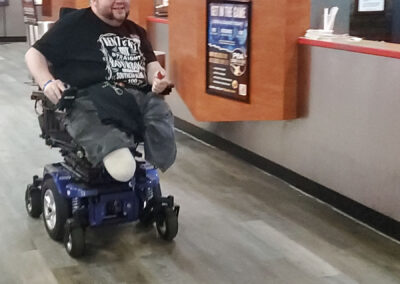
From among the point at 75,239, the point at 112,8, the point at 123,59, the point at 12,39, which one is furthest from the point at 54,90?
the point at 12,39

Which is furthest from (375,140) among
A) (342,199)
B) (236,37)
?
(236,37)

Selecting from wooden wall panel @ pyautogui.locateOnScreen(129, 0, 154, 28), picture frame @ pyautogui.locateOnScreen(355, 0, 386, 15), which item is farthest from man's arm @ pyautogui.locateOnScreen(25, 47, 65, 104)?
wooden wall panel @ pyautogui.locateOnScreen(129, 0, 154, 28)

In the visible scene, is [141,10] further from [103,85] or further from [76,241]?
[76,241]

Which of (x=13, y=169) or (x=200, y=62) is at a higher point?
(x=200, y=62)

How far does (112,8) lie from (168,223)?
1.02 metres

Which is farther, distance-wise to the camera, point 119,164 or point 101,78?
point 101,78

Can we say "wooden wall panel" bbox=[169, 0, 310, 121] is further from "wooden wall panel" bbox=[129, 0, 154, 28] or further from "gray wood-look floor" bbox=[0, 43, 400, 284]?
"wooden wall panel" bbox=[129, 0, 154, 28]

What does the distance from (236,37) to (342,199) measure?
1.11 m

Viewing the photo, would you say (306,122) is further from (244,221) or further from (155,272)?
(155,272)

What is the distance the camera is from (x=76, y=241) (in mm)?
2830

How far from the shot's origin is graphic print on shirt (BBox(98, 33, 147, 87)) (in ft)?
9.82

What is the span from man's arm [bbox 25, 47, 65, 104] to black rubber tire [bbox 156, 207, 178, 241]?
2.34 feet

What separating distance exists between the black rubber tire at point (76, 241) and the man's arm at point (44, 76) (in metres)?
0.57

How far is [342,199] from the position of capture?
347 cm
